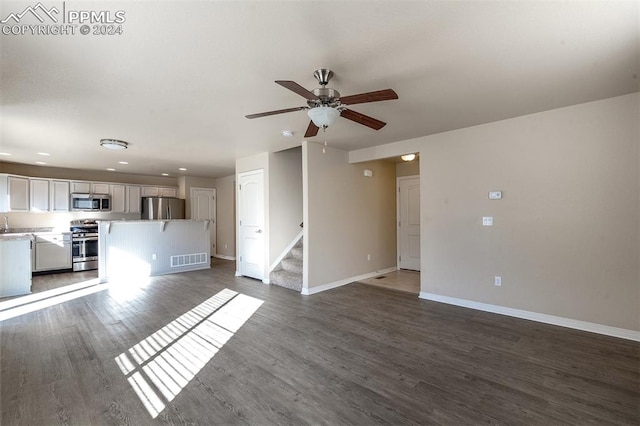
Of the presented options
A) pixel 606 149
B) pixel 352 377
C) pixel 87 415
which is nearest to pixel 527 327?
pixel 606 149

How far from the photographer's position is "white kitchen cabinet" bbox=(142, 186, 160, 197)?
816 cm

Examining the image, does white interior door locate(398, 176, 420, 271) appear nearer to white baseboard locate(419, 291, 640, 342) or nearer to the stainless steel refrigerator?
white baseboard locate(419, 291, 640, 342)

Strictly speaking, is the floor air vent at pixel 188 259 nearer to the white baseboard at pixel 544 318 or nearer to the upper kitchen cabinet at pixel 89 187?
the upper kitchen cabinet at pixel 89 187

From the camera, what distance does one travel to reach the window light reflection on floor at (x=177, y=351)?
2158mm

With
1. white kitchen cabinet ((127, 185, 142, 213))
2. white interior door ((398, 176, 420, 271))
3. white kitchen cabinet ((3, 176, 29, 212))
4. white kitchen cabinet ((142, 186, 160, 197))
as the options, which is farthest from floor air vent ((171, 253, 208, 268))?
white interior door ((398, 176, 420, 271))

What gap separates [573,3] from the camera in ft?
5.49

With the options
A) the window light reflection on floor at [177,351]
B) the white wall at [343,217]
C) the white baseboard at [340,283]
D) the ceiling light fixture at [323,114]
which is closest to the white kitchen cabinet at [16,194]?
the window light reflection on floor at [177,351]

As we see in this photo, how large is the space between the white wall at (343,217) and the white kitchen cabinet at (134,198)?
5.85 m

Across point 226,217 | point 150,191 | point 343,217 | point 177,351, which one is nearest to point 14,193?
point 150,191

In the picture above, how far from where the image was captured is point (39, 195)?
21.5 ft

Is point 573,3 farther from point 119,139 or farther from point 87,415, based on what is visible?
point 119,139

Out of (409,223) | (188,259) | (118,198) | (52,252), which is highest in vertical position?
(118,198)

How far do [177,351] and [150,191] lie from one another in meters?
6.85

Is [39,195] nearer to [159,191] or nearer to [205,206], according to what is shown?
[159,191]
